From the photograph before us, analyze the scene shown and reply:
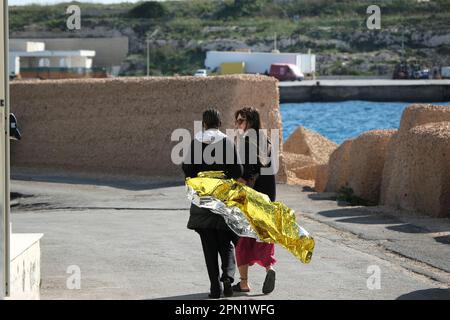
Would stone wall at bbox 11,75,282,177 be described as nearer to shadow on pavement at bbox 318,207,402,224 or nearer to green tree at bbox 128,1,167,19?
shadow on pavement at bbox 318,207,402,224

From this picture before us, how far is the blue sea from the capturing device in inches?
2766

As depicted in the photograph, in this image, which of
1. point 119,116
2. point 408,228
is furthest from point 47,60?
point 408,228

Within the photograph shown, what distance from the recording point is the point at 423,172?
15.5 metres

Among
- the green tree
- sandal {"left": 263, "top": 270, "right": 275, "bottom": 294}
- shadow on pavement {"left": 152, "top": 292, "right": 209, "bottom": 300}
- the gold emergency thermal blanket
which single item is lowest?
shadow on pavement {"left": 152, "top": 292, "right": 209, "bottom": 300}

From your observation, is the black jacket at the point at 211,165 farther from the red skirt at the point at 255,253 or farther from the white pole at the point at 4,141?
the white pole at the point at 4,141

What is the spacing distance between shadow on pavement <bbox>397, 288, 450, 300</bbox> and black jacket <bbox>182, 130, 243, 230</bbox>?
5.62 feet

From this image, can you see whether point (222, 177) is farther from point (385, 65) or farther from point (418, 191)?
point (385, 65)

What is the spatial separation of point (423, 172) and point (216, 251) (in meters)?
A: 6.26

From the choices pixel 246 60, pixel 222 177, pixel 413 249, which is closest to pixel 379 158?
pixel 413 249

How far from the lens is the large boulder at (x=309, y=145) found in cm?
2677

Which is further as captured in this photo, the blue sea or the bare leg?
the blue sea

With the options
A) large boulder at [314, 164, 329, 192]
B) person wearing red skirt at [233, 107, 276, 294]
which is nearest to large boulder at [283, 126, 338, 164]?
large boulder at [314, 164, 329, 192]

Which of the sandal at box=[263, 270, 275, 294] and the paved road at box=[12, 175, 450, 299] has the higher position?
the sandal at box=[263, 270, 275, 294]

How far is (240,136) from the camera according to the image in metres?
10.2
